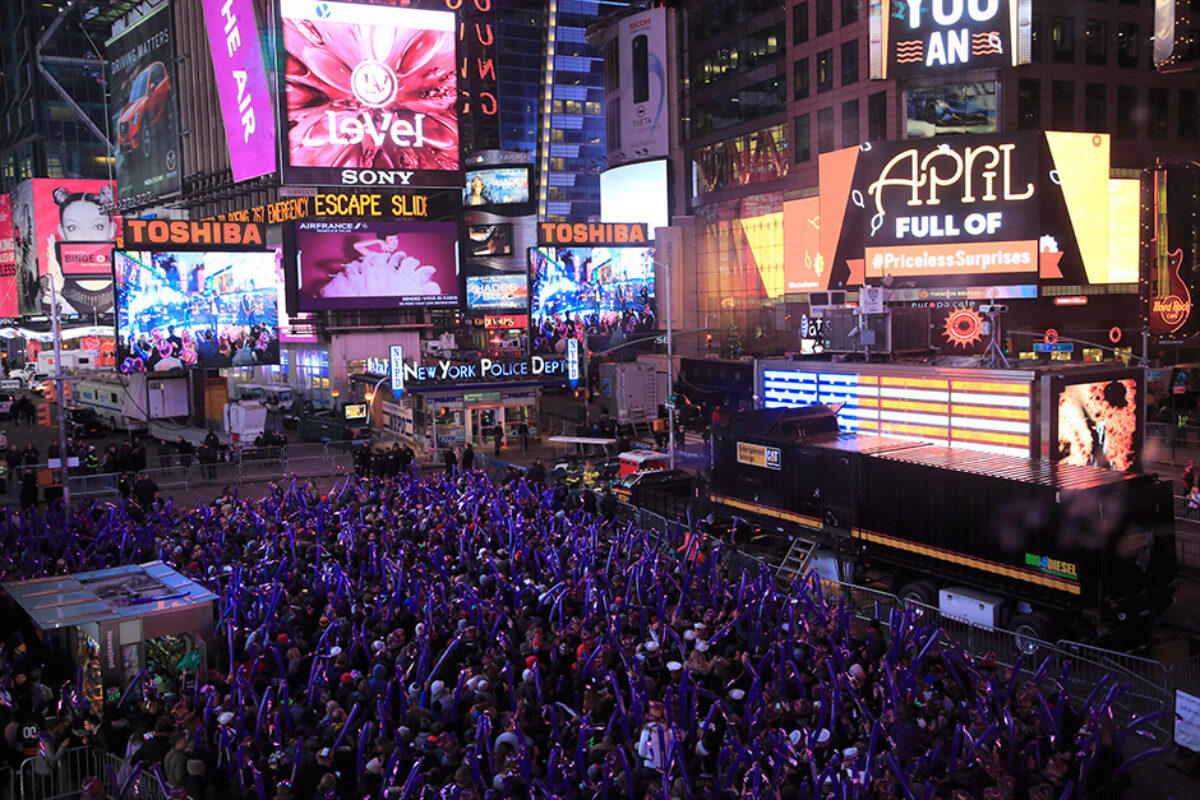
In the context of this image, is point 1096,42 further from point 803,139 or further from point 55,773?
point 55,773

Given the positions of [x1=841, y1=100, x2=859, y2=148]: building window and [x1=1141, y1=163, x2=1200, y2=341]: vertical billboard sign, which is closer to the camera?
[x1=1141, y1=163, x2=1200, y2=341]: vertical billboard sign

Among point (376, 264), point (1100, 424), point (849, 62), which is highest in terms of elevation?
point (849, 62)

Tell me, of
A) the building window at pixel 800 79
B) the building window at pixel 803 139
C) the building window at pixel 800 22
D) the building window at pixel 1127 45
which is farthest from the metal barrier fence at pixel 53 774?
the building window at pixel 800 22

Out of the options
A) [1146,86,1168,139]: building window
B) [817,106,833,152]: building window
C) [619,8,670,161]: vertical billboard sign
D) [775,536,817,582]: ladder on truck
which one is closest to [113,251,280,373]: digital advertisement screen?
[775,536,817,582]: ladder on truck

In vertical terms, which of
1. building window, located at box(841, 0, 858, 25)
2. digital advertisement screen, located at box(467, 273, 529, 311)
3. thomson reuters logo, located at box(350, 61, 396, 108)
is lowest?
digital advertisement screen, located at box(467, 273, 529, 311)

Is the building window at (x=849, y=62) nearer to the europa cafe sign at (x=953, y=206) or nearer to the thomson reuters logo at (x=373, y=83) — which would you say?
the europa cafe sign at (x=953, y=206)

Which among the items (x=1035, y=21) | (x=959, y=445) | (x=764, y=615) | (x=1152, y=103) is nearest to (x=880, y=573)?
(x=959, y=445)

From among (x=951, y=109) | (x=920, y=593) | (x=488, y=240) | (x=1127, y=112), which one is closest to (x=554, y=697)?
(x=920, y=593)

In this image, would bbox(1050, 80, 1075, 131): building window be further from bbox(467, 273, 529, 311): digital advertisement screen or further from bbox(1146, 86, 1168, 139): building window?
bbox(467, 273, 529, 311): digital advertisement screen
